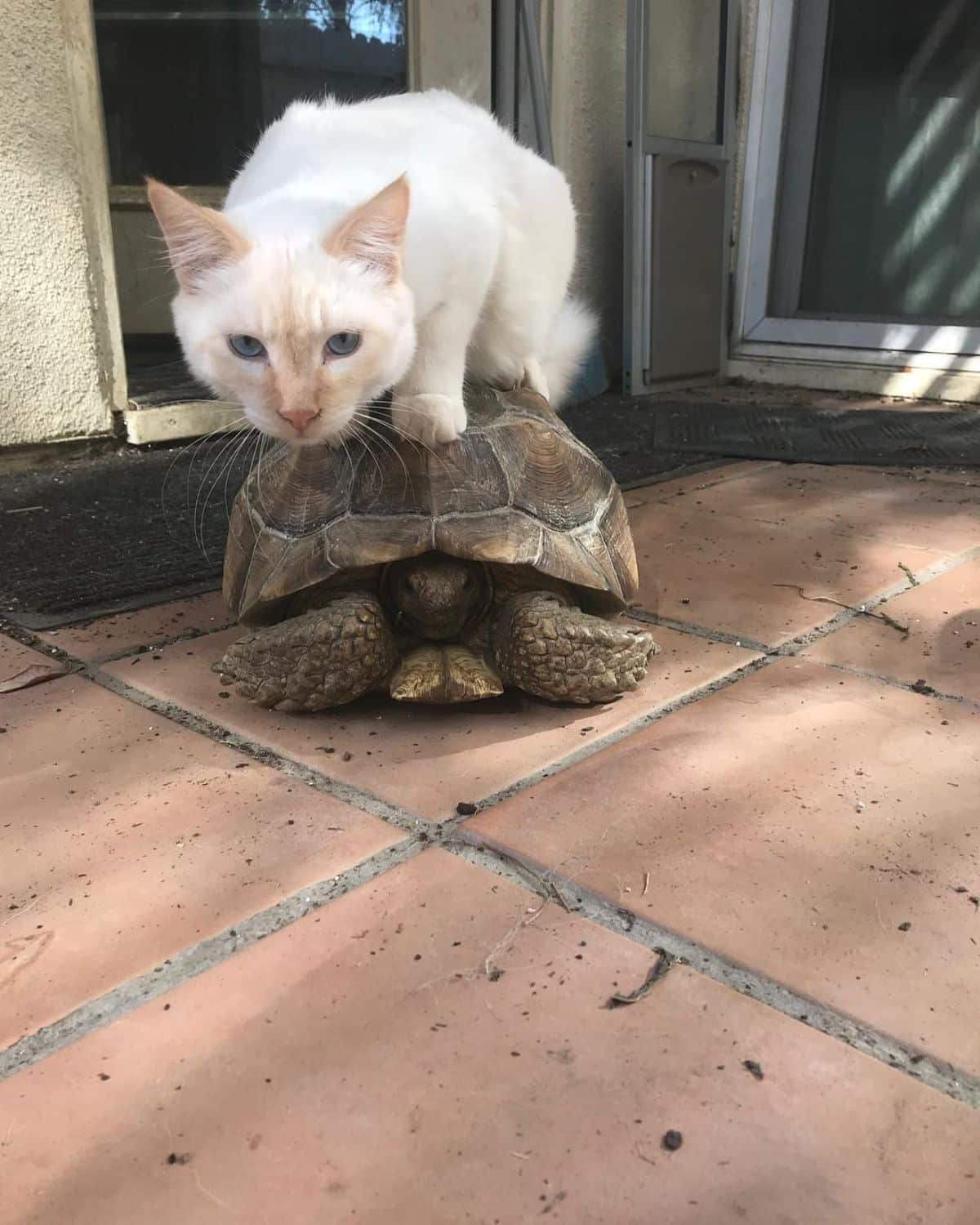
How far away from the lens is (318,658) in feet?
4.39

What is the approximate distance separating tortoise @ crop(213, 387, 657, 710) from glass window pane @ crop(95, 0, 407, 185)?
8.92 ft

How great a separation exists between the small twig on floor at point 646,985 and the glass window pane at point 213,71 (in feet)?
11.6

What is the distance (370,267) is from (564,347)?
3.31 feet

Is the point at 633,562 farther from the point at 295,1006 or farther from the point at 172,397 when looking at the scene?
the point at 172,397

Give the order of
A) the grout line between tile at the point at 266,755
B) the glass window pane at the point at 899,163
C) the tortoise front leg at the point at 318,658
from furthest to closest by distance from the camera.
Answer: the glass window pane at the point at 899,163, the tortoise front leg at the point at 318,658, the grout line between tile at the point at 266,755

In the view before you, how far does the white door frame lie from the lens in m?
3.84

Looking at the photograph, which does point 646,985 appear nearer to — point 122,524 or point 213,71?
point 122,524

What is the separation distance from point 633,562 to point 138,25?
13.0 feet

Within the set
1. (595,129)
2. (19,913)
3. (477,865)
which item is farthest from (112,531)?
(595,129)

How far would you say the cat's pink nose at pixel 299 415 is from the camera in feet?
4.00

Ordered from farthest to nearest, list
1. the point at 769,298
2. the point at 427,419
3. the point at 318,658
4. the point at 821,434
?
the point at 769,298 < the point at 821,434 < the point at 427,419 < the point at 318,658

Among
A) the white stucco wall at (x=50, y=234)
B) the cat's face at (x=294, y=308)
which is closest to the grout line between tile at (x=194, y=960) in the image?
the cat's face at (x=294, y=308)

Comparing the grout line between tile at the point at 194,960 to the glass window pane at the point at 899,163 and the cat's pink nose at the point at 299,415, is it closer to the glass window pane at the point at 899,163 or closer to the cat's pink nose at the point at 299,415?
the cat's pink nose at the point at 299,415

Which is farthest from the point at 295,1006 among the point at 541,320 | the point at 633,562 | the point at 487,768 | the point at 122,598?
the point at 541,320
